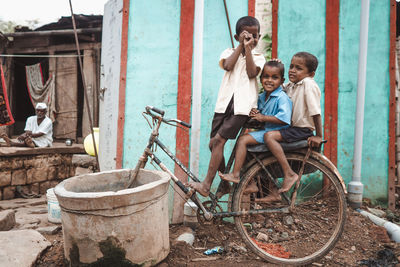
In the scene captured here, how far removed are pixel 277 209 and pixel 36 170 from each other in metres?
6.42

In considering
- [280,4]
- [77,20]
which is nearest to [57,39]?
[77,20]

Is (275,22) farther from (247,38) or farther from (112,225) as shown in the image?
(112,225)

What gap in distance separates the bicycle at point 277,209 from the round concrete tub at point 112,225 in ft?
1.67

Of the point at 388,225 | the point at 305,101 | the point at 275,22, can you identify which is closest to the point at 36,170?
the point at 275,22

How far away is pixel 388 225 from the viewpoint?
3154 millimetres

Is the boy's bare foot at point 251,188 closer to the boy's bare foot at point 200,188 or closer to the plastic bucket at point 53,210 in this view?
the boy's bare foot at point 200,188

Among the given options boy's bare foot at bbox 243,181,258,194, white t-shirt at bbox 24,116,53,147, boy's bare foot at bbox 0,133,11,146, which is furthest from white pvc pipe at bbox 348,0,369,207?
boy's bare foot at bbox 0,133,11,146

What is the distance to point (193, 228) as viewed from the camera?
11.0 ft

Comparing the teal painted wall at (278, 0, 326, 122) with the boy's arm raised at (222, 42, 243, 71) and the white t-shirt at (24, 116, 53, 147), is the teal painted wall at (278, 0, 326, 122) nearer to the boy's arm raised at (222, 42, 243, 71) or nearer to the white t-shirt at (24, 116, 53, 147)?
the boy's arm raised at (222, 42, 243, 71)

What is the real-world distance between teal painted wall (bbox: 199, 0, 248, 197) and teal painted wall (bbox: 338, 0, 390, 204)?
1542 mm

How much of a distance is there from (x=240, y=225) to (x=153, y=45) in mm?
2601

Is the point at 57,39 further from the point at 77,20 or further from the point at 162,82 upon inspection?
the point at 162,82

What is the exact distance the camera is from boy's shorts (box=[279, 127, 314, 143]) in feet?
8.11

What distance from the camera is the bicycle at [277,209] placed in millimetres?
2486
